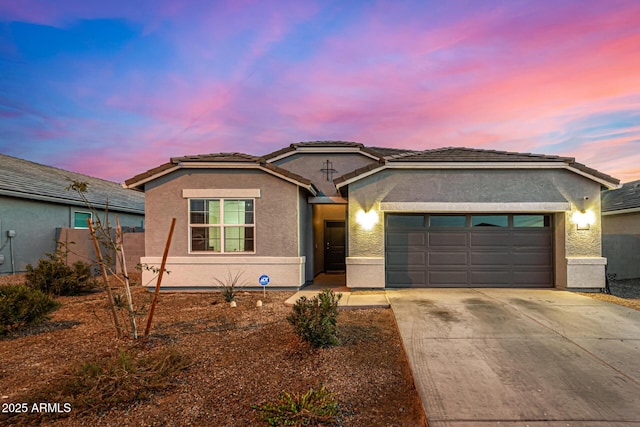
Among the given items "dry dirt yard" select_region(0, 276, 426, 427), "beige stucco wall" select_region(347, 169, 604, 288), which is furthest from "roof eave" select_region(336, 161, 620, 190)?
"dry dirt yard" select_region(0, 276, 426, 427)

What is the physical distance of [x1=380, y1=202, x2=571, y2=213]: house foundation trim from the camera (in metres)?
9.17

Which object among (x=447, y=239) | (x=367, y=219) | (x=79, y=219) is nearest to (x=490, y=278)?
(x=447, y=239)

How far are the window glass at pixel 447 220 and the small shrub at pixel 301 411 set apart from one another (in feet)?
24.3

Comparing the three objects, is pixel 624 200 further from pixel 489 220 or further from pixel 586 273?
pixel 489 220

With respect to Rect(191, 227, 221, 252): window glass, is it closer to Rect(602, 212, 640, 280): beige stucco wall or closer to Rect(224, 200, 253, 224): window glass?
Rect(224, 200, 253, 224): window glass

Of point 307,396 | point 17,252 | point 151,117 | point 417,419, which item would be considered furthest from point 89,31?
point 417,419

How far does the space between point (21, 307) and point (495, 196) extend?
1101 cm

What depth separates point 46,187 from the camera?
1449 cm

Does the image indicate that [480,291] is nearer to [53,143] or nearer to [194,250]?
[194,250]

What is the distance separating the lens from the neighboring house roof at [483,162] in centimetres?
902

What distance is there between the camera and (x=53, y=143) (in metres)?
16.8

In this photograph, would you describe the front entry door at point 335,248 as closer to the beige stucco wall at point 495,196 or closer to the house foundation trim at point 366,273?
the beige stucco wall at point 495,196

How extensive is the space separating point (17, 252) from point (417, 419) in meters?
15.7

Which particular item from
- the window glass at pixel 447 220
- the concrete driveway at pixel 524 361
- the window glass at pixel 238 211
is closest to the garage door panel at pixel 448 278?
the window glass at pixel 447 220
